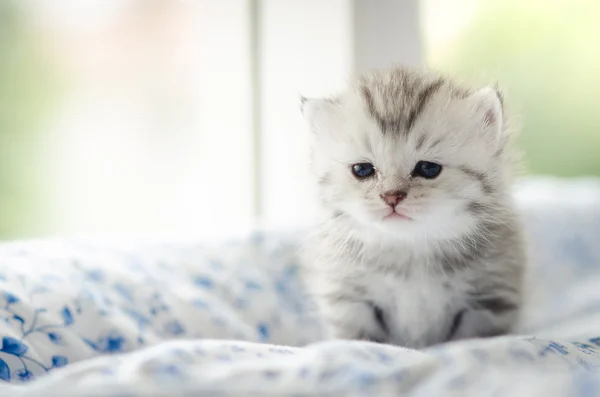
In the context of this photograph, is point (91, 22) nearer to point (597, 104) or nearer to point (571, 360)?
point (571, 360)

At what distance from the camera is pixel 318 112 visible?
1.08 metres

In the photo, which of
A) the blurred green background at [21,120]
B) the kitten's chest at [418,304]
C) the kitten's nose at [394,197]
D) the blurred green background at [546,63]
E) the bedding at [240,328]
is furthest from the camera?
the blurred green background at [546,63]

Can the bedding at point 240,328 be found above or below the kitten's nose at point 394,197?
below

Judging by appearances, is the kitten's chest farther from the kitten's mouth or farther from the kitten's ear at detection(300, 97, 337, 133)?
the kitten's ear at detection(300, 97, 337, 133)

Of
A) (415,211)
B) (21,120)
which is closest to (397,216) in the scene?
(415,211)

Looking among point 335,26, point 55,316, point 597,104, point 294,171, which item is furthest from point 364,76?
point 597,104

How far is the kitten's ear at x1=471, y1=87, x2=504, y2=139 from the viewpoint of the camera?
100 centimetres

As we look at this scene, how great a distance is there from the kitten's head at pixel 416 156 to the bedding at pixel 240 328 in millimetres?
199

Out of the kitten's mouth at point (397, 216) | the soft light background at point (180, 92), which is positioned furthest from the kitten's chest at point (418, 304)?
the soft light background at point (180, 92)

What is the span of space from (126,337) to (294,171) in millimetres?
1051

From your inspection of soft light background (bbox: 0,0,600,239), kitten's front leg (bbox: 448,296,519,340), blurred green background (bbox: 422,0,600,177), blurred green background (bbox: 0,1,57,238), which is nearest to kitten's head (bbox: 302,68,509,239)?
kitten's front leg (bbox: 448,296,519,340)

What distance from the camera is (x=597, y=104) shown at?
2645 millimetres

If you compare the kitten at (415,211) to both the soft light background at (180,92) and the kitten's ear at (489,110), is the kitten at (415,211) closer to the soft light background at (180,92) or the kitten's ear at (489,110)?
the kitten's ear at (489,110)

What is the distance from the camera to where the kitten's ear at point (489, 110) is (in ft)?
3.27
